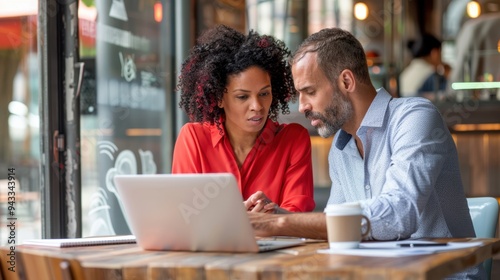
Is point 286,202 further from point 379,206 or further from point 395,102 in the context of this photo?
point 379,206

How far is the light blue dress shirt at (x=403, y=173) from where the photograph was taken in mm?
2031

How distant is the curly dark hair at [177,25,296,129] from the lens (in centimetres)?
294

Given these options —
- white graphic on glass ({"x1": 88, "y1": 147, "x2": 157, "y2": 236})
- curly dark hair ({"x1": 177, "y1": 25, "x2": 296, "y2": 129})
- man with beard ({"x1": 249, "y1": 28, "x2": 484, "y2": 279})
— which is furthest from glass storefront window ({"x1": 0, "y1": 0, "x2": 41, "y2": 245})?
man with beard ({"x1": 249, "y1": 28, "x2": 484, "y2": 279})

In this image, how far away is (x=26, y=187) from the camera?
11.5 feet

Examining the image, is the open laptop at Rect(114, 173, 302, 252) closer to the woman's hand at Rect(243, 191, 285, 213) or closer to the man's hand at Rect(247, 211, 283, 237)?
the man's hand at Rect(247, 211, 283, 237)

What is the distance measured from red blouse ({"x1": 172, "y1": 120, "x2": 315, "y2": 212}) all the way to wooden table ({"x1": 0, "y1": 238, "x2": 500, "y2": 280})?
87cm

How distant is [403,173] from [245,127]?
34.9 inches

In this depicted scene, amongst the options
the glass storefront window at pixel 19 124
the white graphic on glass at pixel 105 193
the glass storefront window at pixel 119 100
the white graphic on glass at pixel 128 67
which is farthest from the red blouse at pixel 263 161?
the white graphic on glass at pixel 128 67

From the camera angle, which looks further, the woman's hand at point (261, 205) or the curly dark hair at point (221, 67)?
the curly dark hair at point (221, 67)

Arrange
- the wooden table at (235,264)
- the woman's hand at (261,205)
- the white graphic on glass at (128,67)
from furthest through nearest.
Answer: the white graphic on glass at (128,67) → the woman's hand at (261,205) → the wooden table at (235,264)

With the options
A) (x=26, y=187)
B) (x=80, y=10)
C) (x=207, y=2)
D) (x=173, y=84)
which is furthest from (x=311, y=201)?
(x=207, y=2)

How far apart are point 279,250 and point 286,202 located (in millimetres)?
914

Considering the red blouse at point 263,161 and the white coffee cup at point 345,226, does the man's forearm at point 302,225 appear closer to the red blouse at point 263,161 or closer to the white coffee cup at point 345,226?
the white coffee cup at point 345,226

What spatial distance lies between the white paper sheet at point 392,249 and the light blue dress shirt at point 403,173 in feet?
0.35
